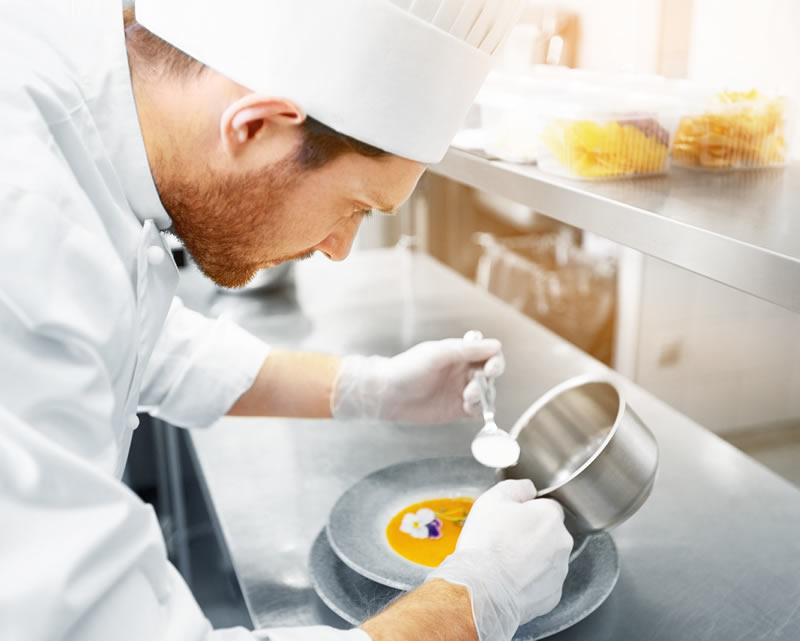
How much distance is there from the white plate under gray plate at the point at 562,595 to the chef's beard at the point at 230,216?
1.25 feet

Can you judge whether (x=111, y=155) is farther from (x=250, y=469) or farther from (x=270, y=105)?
(x=250, y=469)

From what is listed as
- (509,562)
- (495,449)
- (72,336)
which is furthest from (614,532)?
(72,336)

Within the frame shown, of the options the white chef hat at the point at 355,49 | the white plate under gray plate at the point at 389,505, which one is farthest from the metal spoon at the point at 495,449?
the white chef hat at the point at 355,49

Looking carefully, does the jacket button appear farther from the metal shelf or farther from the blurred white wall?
the blurred white wall

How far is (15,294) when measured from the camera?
658 mm

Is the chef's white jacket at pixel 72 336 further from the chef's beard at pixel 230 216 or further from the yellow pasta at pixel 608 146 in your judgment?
the yellow pasta at pixel 608 146

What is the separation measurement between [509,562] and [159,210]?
0.54 metres

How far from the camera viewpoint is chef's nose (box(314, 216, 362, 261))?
0.99 metres

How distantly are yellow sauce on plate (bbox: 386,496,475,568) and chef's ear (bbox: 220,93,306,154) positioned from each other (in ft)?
1.82

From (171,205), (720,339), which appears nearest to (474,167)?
(171,205)

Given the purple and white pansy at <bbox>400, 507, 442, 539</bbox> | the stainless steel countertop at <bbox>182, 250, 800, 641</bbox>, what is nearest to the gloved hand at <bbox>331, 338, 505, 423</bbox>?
the stainless steel countertop at <bbox>182, 250, 800, 641</bbox>

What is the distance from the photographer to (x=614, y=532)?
1.17 metres

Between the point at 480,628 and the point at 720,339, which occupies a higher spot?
the point at 480,628

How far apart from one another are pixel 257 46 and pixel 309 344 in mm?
1094
